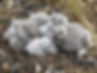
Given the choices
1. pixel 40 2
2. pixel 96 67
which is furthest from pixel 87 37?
pixel 40 2

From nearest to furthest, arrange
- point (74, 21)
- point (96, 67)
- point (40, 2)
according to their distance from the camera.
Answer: point (96, 67) → point (74, 21) → point (40, 2)

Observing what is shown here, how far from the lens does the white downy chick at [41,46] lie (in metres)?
0.98

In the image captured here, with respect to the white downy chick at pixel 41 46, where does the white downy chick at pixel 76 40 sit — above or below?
above

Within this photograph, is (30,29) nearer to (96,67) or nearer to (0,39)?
(0,39)

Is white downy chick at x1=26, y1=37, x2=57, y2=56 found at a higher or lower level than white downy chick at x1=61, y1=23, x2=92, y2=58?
lower

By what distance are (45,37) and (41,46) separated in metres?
0.05

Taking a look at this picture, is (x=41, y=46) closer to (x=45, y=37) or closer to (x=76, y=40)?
(x=45, y=37)

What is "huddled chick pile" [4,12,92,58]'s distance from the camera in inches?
38.9

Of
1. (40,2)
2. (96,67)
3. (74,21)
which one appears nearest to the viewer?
(96,67)

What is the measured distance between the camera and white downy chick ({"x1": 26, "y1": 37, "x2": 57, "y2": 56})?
0.98 metres

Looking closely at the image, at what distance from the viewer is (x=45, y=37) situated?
1.00 metres

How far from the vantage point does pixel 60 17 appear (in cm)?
107

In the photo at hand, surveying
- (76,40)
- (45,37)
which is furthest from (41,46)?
(76,40)

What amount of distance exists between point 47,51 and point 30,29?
121 millimetres
